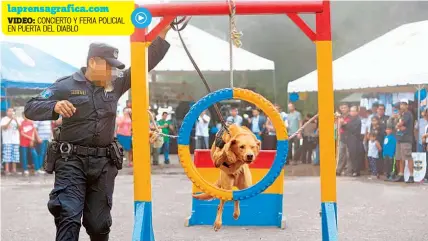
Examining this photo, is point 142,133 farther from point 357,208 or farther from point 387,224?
point 357,208

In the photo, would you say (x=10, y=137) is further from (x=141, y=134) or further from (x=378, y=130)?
(x=141, y=134)

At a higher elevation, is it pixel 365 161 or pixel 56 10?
pixel 56 10

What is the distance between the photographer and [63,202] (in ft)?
12.8

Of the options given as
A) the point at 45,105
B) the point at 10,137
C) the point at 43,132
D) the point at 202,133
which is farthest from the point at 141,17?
the point at 202,133

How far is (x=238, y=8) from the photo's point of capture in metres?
4.63

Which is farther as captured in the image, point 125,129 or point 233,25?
point 125,129

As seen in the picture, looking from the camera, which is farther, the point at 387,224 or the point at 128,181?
the point at 128,181

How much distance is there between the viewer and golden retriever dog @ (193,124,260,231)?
185 inches

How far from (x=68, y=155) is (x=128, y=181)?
8.33 metres

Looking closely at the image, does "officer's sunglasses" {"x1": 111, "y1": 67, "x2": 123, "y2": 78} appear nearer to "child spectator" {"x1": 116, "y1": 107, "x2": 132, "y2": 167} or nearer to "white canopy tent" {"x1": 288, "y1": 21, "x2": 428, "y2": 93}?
"white canopy tent" {"x1": 288, "y1": 21, "x2": 428, "y2": 93}

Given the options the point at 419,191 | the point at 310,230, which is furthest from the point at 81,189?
the point at 419,191

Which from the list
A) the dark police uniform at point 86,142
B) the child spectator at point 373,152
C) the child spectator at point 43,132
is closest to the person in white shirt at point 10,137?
the child spectator at point 43,132

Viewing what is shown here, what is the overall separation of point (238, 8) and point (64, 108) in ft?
5.30

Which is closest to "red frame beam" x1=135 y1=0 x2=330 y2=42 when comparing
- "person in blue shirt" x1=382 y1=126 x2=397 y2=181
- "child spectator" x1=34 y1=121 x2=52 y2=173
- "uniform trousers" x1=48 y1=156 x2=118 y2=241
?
"uniform trousers" x1=48 y1=156 x2=118 y2=241
